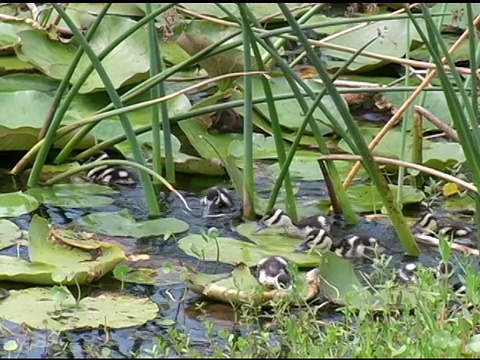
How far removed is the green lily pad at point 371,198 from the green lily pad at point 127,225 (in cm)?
58

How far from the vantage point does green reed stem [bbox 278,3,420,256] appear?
8.37ft

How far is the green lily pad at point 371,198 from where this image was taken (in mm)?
3557

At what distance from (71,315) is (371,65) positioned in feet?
8.96

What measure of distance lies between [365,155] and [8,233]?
1.14 m

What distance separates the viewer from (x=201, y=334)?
2592 mm

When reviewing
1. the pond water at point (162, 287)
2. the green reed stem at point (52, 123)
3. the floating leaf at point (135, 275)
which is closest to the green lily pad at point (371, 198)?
Result: the pond water at point (162, 287)

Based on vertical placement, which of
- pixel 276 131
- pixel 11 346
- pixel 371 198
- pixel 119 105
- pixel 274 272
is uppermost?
pixel 119 105

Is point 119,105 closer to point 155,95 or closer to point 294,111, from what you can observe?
point 155,95

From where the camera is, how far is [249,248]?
3129mm

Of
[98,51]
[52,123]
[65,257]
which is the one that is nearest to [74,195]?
[52,123]

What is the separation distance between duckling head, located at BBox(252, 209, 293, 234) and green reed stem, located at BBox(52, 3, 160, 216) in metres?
0.38

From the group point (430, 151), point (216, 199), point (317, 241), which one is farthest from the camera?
point (430, 151)

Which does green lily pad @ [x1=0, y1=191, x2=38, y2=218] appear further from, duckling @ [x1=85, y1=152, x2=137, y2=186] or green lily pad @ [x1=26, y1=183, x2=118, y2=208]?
duckling @ [x1=85, y1=152, x2=137, y2=186]

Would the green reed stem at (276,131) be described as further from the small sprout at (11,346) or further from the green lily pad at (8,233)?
the small sprout at (11,346)
